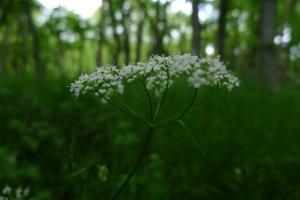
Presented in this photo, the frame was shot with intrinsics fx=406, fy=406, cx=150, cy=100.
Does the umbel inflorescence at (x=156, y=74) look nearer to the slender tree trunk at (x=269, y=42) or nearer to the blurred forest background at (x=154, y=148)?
the blurred forest background at (x=154, y=148)

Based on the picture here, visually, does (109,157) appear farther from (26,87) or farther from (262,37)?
(262,37)

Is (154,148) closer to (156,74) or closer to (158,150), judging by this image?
(158,150)

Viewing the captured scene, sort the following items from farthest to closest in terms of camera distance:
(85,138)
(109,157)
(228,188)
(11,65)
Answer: (11,65) < (85,138) < (109,157) < (228,188)

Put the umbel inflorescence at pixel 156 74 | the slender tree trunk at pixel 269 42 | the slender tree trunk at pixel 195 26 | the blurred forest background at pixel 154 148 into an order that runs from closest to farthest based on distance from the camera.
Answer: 1. the umbel inflorescence at pixel 156 74
2. the blurred forest background at pixel 154 148
3. the slender tree trunk at pixel 195 26
4. the slender tree trunk at pixel 269 42

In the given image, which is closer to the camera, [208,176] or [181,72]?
[181,72]

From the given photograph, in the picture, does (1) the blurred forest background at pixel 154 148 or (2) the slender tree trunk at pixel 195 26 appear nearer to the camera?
(1) the blurred forest background at pixel 154 148

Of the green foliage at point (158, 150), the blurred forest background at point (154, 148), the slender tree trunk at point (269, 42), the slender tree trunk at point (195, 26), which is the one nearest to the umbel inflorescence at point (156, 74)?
the blurred forest background at point (154, 148)

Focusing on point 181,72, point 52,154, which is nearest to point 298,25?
point 52,154

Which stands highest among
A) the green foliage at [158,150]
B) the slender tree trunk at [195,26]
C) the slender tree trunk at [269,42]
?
the slender tree trunk at [269,42]
